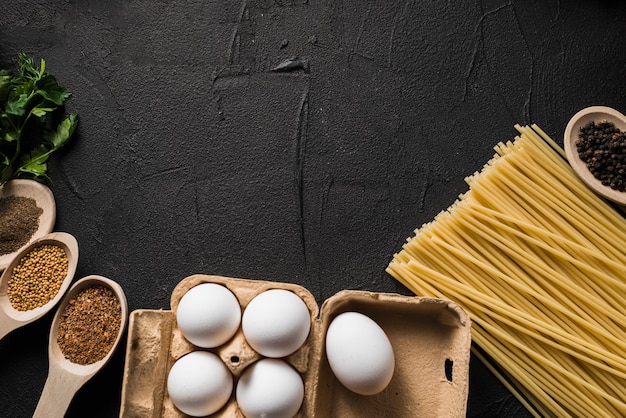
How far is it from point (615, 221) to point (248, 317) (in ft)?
3.56

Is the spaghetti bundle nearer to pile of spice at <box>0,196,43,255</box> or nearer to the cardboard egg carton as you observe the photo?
the cardboard egg carton

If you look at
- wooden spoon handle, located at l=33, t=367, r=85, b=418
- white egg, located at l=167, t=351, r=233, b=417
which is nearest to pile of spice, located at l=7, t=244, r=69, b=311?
wooden spoon handle, located at l=33, t=367, r=85, b=418

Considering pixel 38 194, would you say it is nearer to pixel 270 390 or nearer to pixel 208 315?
pixel 208 315

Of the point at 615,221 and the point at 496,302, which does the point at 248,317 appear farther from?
the point at 615,221

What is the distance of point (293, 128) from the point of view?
1.88 meters

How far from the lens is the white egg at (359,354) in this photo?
1422 mm

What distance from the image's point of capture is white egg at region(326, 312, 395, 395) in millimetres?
1422

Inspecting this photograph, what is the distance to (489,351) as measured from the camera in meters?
1.68

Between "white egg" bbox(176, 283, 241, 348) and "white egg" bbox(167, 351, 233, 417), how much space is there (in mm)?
45

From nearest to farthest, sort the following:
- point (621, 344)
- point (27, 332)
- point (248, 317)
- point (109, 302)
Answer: point (248, 317)
point (621, 344)
point (109, 302)
point (27, 332)

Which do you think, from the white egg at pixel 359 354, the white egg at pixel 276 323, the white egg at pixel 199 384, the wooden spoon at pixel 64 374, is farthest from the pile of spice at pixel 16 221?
the white egg at pixel 359 354

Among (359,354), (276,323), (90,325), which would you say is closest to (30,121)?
(90,325)

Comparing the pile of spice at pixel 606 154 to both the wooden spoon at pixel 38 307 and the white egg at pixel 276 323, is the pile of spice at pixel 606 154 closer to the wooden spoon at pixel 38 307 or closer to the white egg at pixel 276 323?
the white egg at pixel 276 323

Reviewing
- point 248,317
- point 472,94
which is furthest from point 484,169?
point 248,317
